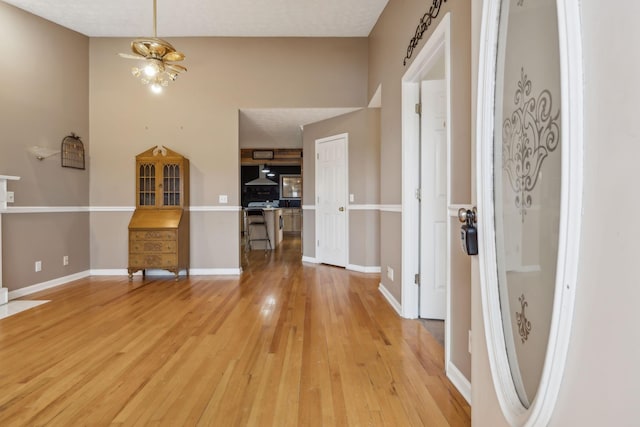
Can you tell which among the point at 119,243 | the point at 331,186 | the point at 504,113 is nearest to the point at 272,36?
the point at 331,186

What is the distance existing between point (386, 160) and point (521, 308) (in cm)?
276

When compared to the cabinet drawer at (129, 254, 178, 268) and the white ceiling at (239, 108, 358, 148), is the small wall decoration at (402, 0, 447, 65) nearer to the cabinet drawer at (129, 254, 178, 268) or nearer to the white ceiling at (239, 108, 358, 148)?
the white ceiling at (239, 108, 358, 148)

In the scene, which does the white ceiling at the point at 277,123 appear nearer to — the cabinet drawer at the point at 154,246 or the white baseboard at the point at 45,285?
the cabinet drawer at the point at 154,246

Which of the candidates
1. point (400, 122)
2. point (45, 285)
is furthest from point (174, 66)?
point (45, 285)

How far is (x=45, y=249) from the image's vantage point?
12.6ft

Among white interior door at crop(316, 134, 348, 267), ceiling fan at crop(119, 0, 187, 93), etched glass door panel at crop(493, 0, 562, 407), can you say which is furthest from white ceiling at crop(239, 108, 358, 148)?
etched glass door panel at crop(493, 0, 562, 407)

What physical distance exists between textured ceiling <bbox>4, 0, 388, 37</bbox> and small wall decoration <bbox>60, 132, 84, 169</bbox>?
143 centimetres

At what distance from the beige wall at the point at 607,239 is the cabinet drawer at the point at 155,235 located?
4285 millimetres

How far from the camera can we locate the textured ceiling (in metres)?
3.71

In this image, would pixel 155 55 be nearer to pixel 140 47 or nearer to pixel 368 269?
pixel 140 47

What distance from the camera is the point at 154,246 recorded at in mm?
4176

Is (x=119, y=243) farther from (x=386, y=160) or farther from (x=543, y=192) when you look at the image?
(x=543, y=192)

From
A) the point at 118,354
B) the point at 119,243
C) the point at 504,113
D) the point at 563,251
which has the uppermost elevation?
the point at 504,113

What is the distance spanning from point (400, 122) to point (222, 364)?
2.41 meters
